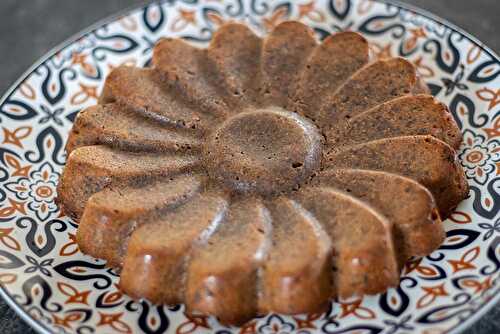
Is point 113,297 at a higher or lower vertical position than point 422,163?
lower

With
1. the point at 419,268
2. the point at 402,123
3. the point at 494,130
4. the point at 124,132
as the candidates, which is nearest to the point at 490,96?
the point at 494,130

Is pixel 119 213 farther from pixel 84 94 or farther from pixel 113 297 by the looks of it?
pixel 84 94

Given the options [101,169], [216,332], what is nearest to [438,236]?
[216,332]

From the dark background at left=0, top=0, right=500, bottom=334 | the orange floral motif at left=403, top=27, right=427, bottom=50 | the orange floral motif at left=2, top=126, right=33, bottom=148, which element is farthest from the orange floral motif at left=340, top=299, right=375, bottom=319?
the dark background at left=0, top=0, right=500, bottom=334

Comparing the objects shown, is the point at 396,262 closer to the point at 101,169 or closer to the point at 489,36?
the point at 101,169

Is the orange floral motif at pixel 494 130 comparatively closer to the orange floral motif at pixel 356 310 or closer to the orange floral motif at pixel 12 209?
the orange floral motif at pixel 356 310

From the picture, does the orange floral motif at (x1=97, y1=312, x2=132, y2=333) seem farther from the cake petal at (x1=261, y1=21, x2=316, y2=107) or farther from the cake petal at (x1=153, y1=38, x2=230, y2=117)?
the cake petal at (x1=261, y1=21, x2=316, y2=107)
